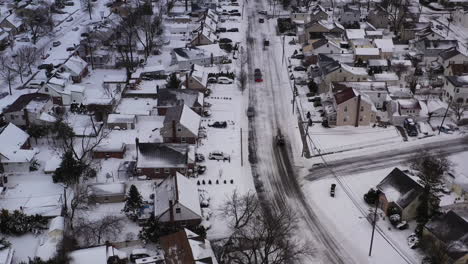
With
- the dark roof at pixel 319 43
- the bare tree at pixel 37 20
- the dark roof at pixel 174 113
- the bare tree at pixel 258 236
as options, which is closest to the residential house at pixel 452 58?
the dark roof at pixel 319 43

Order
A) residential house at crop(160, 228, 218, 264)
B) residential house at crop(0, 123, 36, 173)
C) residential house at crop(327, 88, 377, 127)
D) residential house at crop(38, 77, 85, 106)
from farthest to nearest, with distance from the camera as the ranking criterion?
residential house at crop(38, 77, 85, 106), residential house at crop(327, 88, 377, 127), residential house at crop(0, 123, 36, 173), residential house at crop(160, 228, 218, 264)

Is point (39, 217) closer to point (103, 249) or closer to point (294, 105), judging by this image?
point (103, 249)

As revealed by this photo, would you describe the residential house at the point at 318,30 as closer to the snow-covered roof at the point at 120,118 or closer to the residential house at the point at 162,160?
the snow-covered roof at the point at 120,118

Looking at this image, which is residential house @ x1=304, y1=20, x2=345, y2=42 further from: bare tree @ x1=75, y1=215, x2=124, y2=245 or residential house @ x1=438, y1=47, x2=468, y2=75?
bare tree @ x1=75, y1=215, x2=124, y2=245

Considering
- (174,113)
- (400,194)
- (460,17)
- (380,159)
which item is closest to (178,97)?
(174,113)

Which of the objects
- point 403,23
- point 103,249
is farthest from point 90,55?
point 403,23

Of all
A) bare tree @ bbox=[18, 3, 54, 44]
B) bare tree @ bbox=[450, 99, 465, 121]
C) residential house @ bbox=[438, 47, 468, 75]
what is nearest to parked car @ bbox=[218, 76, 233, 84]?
bare tree @ bbox=[450, 99, 465, 121]

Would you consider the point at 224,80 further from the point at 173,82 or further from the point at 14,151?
the point at 14,151
